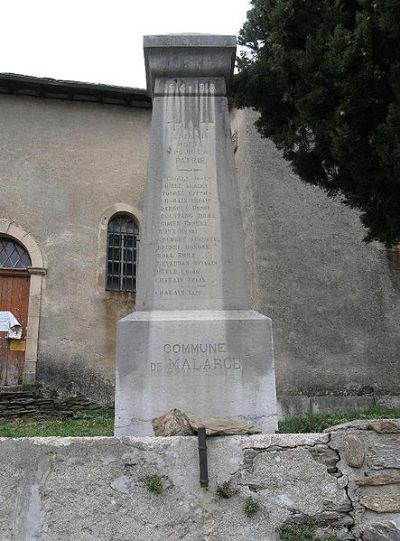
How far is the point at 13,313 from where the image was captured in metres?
11.9

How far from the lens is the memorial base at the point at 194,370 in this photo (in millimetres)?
4348

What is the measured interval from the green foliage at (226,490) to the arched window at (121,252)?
9470 millimetres

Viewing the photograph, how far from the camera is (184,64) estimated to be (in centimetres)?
528

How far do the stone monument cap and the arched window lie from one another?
763 centimetres

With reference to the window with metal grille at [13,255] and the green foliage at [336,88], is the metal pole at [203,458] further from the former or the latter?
the window with metal grille at [13,255]

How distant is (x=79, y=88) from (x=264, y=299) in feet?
22.0

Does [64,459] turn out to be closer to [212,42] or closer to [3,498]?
[3,498]

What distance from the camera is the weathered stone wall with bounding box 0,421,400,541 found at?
308cm

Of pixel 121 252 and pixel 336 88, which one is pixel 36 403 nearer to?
pixel 121 252

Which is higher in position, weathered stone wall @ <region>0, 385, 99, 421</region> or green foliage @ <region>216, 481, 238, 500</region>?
weathered stone wall @ <region>0, 385, 99, 421</region>

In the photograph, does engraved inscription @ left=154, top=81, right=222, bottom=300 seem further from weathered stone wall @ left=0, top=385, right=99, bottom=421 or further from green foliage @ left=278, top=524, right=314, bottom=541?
weathered stone wall @ left=0, top=385, right=99, bottom=421

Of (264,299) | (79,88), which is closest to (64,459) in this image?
(264,299)

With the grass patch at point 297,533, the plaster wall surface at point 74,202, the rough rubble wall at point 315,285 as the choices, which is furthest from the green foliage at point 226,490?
the plaster wall surface at point 74,202

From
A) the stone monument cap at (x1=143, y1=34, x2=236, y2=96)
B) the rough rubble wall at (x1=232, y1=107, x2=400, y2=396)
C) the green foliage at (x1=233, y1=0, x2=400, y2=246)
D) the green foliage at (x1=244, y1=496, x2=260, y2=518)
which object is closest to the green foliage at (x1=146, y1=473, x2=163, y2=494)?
the green foliage at (x1=244, y1=496, x2=260, y2=518)
